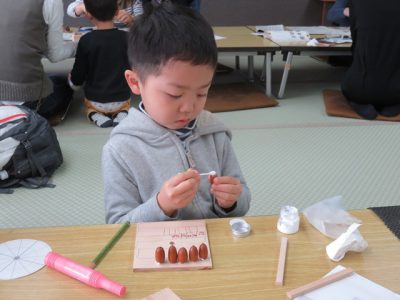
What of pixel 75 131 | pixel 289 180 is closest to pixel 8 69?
pixel 75 131

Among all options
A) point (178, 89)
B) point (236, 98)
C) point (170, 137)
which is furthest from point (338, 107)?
point (178, 89)

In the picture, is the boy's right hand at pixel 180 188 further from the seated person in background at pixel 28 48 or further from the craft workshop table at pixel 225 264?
the seated person in background at pixel 28 48

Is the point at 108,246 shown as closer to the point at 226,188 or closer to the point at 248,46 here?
the point at 226,188

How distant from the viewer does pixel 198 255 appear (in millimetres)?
659

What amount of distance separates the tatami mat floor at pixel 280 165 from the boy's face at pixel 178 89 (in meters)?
1.00

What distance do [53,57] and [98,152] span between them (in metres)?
0.77

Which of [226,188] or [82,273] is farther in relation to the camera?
[226,188]

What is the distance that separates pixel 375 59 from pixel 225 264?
245 centimetres

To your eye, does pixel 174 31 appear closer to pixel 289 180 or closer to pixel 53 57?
pixel 289 180

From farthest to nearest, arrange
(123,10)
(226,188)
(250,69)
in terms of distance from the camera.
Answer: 1. (250,69)
2. (123,10)
3. (226,188)

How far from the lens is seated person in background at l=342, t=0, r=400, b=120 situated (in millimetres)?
2604

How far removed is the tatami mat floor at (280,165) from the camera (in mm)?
1784

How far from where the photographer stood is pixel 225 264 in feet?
2.15

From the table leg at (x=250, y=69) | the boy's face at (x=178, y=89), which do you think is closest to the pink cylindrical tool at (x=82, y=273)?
the boy's face at (x=178, y=89)
